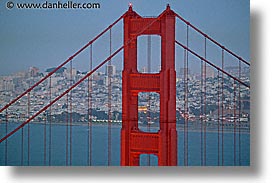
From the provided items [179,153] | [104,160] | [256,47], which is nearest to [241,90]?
[256,47]

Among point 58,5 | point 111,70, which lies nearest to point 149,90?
point 111,70

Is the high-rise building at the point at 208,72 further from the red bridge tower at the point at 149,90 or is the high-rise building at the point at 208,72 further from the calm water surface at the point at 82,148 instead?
the calm water surface at the point at 82,148

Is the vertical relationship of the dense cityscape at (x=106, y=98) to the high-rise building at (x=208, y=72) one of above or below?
below

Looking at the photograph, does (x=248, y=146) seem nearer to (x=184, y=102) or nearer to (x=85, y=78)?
(x=184, y=102)

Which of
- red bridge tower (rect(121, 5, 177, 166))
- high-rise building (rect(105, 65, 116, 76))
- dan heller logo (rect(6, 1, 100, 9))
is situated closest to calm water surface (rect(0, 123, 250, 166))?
red bridge tower (rect(121, 5, 177, 166))

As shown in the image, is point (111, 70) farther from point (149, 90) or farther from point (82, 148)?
point (82, 148)

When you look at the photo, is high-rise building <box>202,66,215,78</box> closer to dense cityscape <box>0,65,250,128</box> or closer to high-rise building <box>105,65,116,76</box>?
dense cityscape <box>0,65,250,128</box>

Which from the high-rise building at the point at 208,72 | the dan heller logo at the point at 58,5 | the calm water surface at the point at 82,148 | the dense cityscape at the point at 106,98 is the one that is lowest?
the calm water surface at the point at 82,148

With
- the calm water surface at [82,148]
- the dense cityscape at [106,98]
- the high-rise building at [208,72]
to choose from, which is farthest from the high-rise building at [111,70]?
the high-rise building at [208,72]
